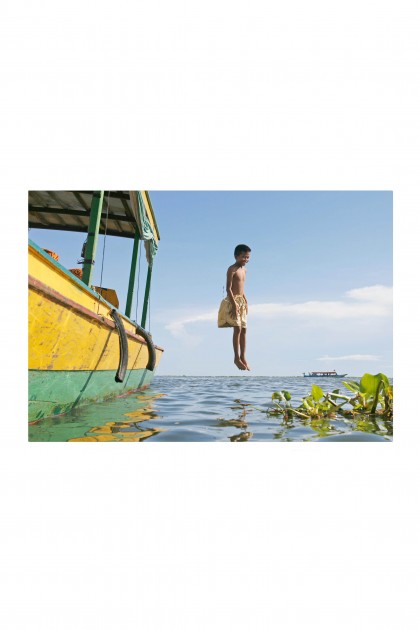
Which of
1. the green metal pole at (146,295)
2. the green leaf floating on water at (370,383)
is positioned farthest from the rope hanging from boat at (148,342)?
the green leaf floating on water at (370,383)

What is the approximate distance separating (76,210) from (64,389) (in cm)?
448

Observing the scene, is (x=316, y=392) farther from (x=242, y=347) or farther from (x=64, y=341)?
(x=64, y=341)

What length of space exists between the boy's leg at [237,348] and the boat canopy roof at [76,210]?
2.87m

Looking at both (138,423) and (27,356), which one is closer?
(27,356)

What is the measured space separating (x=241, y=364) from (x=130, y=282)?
4.59m

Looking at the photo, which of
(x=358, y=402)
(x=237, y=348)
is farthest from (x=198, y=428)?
(x=358, y=402)

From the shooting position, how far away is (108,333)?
4.88 m

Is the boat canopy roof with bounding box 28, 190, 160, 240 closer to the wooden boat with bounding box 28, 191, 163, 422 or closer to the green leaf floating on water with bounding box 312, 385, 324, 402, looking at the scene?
the wooden boat with bounding box 28, 191, 163, 422

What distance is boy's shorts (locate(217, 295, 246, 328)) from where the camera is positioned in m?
3.99

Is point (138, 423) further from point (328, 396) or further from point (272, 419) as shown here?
point (328, 396)

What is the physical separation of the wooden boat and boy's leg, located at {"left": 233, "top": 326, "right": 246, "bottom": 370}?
1414 mm

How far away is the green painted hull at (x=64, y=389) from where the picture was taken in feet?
10.9

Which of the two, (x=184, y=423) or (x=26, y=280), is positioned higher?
(x=26, y=280)

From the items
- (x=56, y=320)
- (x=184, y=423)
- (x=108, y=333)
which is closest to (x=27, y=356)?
(x=56, y=320)
